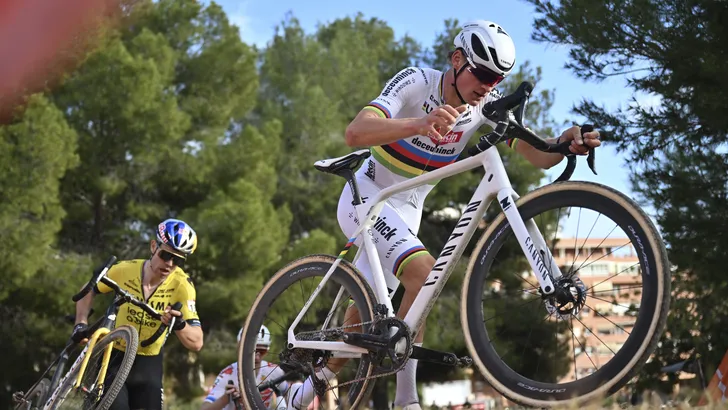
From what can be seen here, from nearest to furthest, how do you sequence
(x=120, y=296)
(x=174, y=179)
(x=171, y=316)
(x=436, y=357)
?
1. (x=436, y=357)
2. (x=171, y=316)
3. (x=120, y=296)
4. (x=174, y=179)

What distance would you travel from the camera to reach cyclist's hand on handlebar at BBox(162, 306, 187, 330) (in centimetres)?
733

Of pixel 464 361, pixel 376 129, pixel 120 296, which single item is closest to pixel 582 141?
pixel 376 129

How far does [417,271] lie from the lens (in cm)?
488

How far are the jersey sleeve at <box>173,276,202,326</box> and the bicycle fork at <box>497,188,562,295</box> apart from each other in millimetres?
4199

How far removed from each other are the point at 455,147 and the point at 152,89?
22345mm

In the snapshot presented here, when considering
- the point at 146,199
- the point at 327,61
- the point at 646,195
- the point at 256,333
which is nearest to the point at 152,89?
the point at 146,199

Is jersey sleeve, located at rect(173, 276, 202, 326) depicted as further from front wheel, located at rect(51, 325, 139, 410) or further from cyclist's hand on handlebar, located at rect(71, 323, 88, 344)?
cyclist's hand on handlebar, located at rect(71, 323, 88, 344)

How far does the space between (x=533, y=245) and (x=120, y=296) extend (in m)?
4.59

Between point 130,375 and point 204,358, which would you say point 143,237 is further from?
point 130,375

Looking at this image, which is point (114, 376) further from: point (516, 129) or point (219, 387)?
point (516, 129)

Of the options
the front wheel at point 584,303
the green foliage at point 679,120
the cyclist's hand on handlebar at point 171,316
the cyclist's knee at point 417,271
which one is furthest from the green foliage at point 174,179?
the front wheel at point 584,303

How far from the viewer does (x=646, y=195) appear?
Result: 11.2 metres

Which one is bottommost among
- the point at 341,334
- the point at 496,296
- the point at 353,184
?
the point at 341,334

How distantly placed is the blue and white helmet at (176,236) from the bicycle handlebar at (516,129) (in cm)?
390
